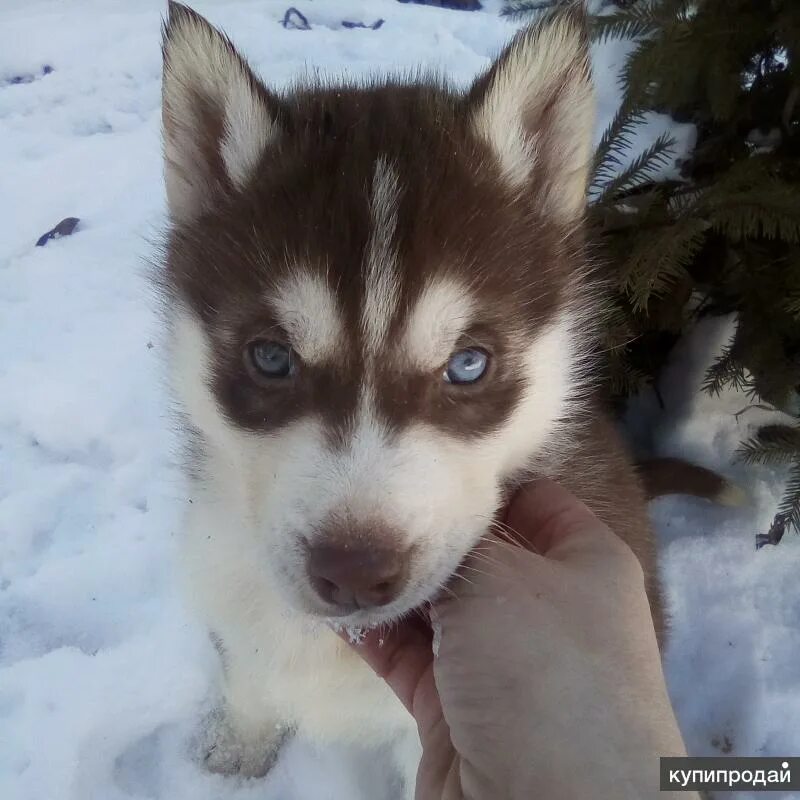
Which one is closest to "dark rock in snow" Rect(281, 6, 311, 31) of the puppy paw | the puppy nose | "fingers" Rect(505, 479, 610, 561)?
"fingers" Rect(505, 479, 610, 561)

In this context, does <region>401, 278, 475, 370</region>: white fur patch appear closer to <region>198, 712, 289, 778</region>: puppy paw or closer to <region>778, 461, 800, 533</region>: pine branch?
<region>198, 712, 289, 778</region>: puppy paw

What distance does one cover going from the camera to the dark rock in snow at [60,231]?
3.98 meters

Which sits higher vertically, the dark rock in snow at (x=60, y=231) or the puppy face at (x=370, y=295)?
the puppy face at (x=370, y=295)

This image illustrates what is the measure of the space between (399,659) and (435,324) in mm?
921

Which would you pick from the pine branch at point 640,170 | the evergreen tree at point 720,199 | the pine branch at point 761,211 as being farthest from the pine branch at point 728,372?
the pine branch at point 640,170

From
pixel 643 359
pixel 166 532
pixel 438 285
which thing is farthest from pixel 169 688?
pixel 643 359

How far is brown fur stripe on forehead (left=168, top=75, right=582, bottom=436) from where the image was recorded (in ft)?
5.04

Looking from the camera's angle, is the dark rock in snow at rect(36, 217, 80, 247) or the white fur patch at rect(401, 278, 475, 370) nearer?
the white fur patch at rect(401, 278, 475, 370)

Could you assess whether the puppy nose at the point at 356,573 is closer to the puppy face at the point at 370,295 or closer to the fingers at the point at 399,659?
the puppy face at the point at 370,295

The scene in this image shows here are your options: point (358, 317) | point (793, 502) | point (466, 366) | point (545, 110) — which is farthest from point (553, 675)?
point (793, 502)

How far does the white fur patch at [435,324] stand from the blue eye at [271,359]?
0.89 ft

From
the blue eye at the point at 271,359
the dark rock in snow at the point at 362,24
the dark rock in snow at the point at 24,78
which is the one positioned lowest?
the dark rock in snow at the point at 24,78

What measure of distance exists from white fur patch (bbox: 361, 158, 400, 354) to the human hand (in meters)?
0.57

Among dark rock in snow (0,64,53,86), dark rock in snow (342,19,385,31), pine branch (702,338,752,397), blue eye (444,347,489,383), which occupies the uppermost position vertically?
blue eye (444,347,489,383)
